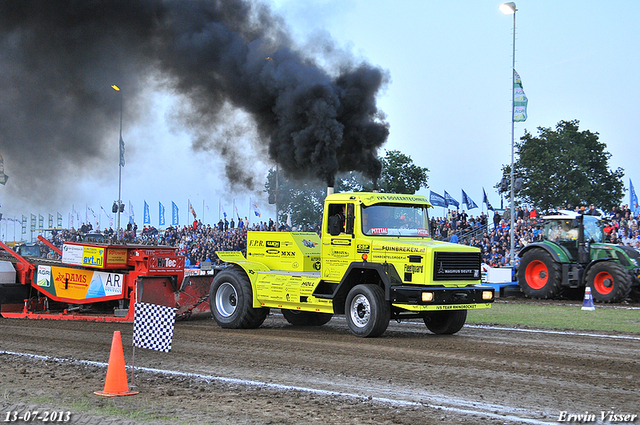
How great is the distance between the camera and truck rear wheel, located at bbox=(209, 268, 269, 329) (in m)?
13.0

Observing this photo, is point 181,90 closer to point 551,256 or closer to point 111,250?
point 111,250

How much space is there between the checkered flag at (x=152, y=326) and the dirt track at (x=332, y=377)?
42cm

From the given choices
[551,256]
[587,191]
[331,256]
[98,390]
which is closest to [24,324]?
[331,256]

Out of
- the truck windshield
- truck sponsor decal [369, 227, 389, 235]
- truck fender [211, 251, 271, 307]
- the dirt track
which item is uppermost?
the truck windshield

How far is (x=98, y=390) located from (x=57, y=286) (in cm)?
849

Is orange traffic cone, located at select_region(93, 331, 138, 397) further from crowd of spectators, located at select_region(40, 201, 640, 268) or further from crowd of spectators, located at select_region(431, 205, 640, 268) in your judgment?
crowd of spectators, located at select_region(431, 205, 640, 268)

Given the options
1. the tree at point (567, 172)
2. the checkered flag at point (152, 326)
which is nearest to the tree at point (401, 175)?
the tree at point (567, 172)

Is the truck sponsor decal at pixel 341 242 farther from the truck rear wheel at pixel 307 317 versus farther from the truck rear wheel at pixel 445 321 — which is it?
the truck rear wheel at pixel 307 317

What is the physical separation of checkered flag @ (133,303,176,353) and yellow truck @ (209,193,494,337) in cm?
424

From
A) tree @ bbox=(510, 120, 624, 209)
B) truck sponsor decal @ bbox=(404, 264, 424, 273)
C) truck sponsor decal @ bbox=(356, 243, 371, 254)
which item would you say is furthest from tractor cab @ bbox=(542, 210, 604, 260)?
tree @ bbox=(510, 120, 624, 209)

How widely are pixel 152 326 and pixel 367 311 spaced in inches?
178

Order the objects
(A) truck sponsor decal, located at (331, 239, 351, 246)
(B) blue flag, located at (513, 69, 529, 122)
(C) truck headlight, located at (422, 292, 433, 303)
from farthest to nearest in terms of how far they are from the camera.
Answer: (B) blue flag, located at (513, 69, 529, 122) < (A) truck sponsor decal, located at (331, 239, 351, 246) < (C) truck headlight, located at (422, 292, 433, 303)

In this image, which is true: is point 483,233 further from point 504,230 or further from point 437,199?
point 437,199

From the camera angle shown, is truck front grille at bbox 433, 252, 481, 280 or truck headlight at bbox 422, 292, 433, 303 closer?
truck headlight at bbox 422, 292, 433, 303
